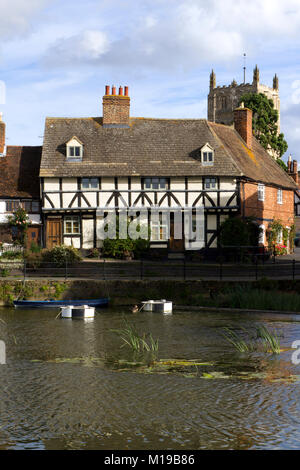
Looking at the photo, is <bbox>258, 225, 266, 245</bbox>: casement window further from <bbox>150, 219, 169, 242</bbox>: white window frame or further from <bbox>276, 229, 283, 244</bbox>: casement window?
<bbox>150, 219, 169, 242</bbox>: white window frame

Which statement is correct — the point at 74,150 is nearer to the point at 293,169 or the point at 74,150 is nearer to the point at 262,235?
the point at 262,235

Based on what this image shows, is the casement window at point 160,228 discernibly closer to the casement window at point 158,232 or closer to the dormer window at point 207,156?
the casement window at point 158,232

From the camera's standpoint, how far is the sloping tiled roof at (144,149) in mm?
39812

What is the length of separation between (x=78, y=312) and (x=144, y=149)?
18.9m

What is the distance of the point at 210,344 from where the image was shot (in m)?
18.2

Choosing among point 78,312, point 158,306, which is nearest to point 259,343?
point 158,306

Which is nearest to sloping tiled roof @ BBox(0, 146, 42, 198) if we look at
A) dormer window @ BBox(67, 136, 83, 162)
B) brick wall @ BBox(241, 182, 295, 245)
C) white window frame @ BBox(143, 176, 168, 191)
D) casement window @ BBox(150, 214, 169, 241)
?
dormer window @ BBox(67, 136, 83, 162)

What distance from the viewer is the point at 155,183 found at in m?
40.1

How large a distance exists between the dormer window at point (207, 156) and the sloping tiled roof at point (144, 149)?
32 centimetres

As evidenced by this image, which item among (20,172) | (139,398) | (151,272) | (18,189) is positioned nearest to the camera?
(139,398)

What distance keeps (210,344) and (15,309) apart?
10845 mm

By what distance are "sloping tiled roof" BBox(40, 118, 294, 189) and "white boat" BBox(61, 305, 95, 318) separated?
16.5 m

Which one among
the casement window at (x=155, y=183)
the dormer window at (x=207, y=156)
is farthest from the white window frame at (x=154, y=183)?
the dormer window at (x=207, y=156)

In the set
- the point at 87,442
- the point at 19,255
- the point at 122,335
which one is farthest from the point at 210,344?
the point at 19,255
